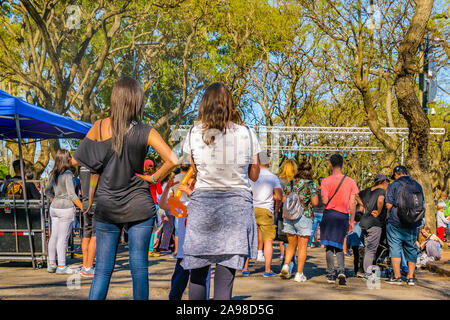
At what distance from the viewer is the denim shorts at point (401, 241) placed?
27.1 feet

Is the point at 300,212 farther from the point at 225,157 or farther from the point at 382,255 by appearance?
the point at 225,157

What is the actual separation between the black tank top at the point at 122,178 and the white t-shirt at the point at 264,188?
4.36 m

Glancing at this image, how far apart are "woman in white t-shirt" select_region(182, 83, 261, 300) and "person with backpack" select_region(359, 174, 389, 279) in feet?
16.8

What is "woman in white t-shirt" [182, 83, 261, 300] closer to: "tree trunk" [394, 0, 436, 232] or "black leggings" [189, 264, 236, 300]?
"black leggings" [189, 264, 236, 300]

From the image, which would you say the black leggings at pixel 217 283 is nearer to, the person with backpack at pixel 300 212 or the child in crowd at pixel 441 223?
the person with backpack at pixel 300 212

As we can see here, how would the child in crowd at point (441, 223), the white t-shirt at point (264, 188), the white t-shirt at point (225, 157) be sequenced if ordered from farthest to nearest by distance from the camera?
the child in crowd at point (441, 223) < the white t-shirt at point (264, 188) < the white t-shirt at point (225, 157)

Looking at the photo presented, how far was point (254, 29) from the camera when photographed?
2541 cm

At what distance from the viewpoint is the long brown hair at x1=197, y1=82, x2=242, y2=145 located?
3.83m

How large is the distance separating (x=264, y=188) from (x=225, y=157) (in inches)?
176

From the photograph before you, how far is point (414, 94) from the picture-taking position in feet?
39.2

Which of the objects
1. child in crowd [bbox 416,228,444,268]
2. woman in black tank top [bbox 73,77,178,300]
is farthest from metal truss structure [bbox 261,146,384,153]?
woman in black tank top [bbox 73,77,178,300]

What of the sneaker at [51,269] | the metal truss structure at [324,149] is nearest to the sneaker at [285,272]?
the sneaker at [51,269]
